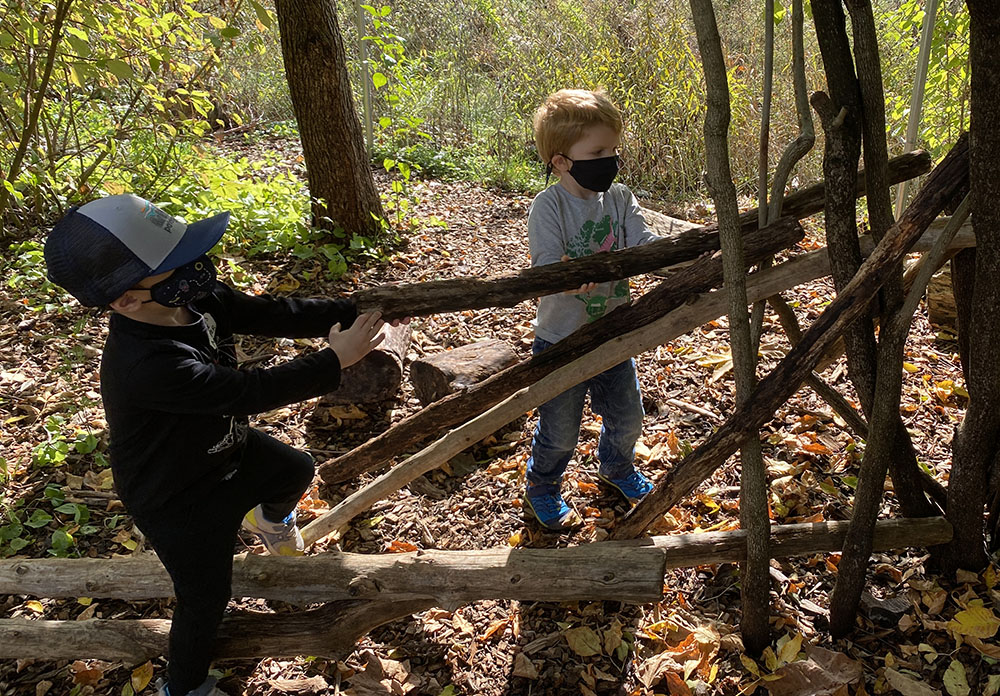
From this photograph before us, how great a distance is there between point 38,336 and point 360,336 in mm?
3040

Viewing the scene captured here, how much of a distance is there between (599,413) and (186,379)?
1.64 metres

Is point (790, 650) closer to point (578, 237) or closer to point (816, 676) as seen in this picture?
point (816, 676)

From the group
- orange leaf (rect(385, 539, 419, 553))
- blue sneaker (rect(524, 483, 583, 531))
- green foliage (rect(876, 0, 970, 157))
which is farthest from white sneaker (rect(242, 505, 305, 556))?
green foliage (rect(876, 0, 970, 157))

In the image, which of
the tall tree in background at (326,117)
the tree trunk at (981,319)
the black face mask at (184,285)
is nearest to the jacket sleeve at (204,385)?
the black face mask at (184,285)

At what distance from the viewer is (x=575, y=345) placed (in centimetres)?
247

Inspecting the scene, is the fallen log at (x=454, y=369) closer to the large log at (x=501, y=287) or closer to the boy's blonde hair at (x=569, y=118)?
the large log at (x=501, y=287)

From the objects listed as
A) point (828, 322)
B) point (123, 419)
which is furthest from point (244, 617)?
point (828, 322)

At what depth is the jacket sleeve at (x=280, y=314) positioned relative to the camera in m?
2.25

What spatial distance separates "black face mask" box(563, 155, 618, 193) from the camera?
8.30 ft

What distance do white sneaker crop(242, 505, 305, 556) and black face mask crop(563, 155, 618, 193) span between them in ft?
5.45

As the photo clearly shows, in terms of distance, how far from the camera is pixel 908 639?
7.53 feet

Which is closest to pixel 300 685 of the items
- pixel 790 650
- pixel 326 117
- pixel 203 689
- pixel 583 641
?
pixel 203 689

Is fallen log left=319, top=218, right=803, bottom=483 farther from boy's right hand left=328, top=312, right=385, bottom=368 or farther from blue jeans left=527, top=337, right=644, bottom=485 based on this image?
boy's right hand left=328, top=312, right=385, bottom=368

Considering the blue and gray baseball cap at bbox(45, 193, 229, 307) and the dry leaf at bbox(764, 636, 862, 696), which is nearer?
the blue and gray baseball cap at bbox(45, 193, 229, 307)
